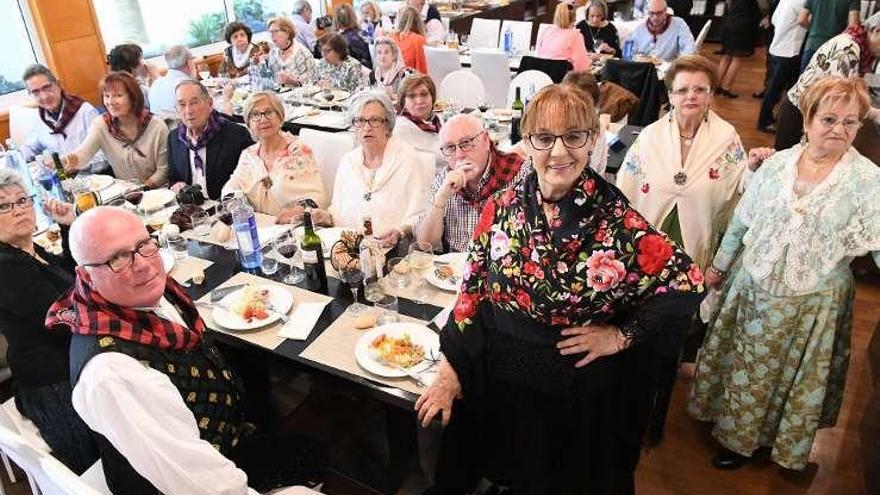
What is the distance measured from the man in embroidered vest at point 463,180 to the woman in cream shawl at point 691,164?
544mm

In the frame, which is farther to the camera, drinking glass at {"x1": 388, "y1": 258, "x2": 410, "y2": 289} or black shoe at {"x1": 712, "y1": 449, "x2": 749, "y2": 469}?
black shoe at {"x1": 712, "y1": 449, "x2": 749, "y2": 469}

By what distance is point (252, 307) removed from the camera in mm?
2168

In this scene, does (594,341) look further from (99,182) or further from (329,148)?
(99,182)

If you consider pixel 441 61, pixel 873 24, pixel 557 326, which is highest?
pixel 873 24

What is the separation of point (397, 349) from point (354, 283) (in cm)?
37

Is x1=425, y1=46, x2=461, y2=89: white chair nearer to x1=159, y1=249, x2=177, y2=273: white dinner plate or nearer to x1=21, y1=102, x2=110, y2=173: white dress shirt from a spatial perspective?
x1=21, y1=102, x2=110, y2=173: white dress shirt

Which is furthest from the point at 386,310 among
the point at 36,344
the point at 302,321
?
the point at 36,344

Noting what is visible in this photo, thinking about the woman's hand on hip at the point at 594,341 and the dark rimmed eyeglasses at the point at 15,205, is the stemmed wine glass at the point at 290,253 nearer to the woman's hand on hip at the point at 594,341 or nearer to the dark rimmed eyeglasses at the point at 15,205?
the dark rimmed eyeglasses at the point at 15,205

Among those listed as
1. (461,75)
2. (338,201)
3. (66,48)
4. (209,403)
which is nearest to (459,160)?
(338,201)

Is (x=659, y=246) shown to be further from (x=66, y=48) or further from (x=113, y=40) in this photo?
(x=113, y=40)

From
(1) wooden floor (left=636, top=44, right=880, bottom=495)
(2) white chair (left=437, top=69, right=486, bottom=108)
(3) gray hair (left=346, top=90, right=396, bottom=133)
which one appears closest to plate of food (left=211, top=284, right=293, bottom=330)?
(3) gray hair (left=346, top=90, right=396, bottom=133)

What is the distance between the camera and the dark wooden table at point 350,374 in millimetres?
1856

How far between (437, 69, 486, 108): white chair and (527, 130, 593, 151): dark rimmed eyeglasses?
3595mm

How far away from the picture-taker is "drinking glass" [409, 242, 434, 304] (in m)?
2.25
